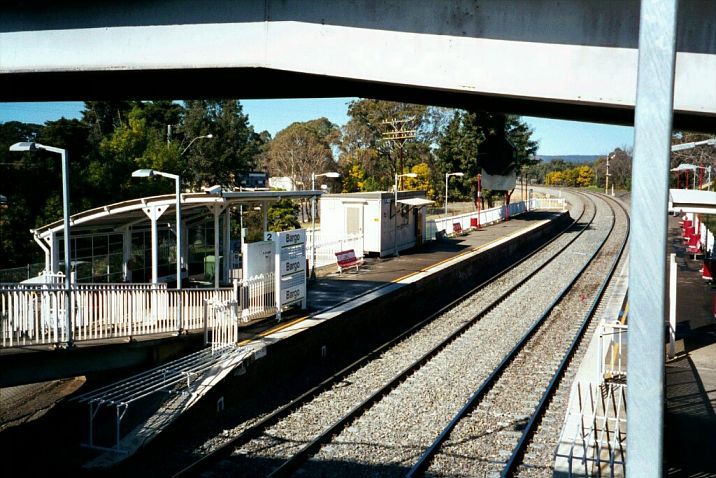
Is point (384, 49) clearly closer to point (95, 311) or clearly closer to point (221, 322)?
point (95, 311)

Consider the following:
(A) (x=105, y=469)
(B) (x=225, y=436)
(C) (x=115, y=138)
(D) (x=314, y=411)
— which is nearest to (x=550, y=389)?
(D) (x=314, y=411)

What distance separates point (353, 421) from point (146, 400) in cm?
327

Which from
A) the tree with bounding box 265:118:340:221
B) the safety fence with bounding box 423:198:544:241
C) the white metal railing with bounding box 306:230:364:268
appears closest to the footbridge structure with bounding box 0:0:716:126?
the white metal railing with bounding box 306:230:364:268

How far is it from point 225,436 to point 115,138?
2245 cm

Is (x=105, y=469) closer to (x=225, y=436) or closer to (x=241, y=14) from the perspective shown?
(x=225, y=436)

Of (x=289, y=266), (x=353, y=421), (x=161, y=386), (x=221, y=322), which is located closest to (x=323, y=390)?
(x=353, y=421)

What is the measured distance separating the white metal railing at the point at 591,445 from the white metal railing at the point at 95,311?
6.70 m

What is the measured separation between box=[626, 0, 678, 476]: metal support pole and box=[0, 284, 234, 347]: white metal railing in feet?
28.9

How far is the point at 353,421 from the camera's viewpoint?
10859 mm

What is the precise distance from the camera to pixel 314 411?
11344mm

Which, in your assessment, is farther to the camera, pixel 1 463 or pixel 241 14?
pixel 1 463

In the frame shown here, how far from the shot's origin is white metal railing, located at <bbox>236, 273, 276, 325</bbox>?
45.5 ft

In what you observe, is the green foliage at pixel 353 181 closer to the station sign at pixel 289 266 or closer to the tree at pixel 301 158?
the tree at pixel 301 158

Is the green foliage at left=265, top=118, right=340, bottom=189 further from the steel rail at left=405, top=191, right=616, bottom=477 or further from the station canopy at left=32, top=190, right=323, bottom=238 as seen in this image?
the station canopy at left=32, top=190, right=323, bottom=238
